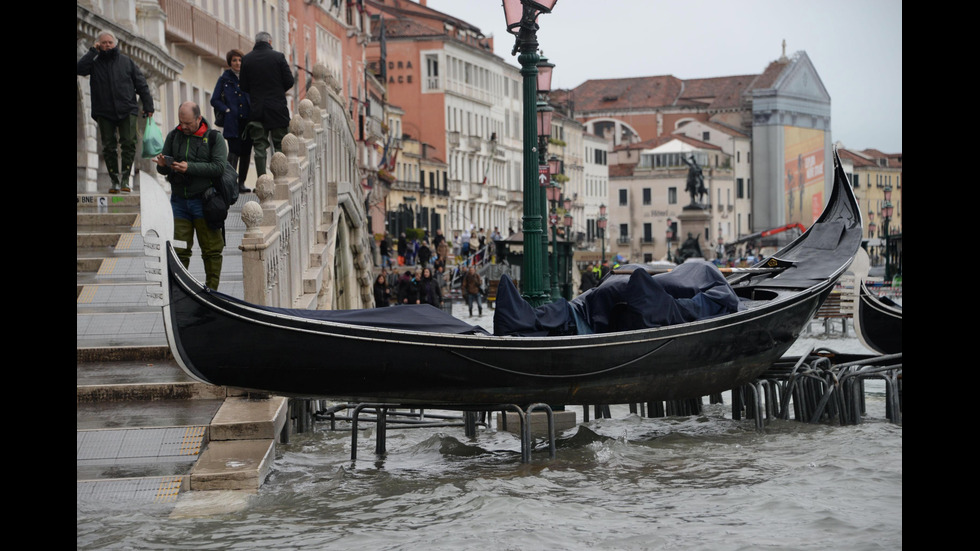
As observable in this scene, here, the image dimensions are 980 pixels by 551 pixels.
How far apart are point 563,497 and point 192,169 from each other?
346 centimetres

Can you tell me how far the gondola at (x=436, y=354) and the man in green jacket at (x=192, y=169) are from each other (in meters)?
1.69

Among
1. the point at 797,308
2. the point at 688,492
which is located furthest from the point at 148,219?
the point at 797,308

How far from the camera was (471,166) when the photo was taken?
72.6m

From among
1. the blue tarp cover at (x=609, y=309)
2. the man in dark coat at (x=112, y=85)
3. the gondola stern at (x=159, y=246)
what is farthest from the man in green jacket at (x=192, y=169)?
the man in dark coat at (x=112, y=85)

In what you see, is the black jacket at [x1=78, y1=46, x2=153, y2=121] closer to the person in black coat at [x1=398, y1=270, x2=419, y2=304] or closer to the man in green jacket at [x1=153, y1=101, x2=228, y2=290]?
the man in green jacket at [x1=153, y1=101, x2=228, y2=290]

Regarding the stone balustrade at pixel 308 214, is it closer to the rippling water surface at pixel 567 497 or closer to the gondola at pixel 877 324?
the rippling water surface at pixel 567 497

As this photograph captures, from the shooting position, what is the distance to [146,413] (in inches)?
331

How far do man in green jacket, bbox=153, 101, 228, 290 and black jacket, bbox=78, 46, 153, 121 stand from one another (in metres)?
2.86

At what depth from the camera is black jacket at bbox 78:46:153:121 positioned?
1269 cm

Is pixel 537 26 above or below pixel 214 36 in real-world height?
below

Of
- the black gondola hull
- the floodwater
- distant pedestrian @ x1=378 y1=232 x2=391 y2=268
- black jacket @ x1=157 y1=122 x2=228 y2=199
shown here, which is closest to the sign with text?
distant pedestrian @ x1=378 y1=232 x2=391 y2=268
